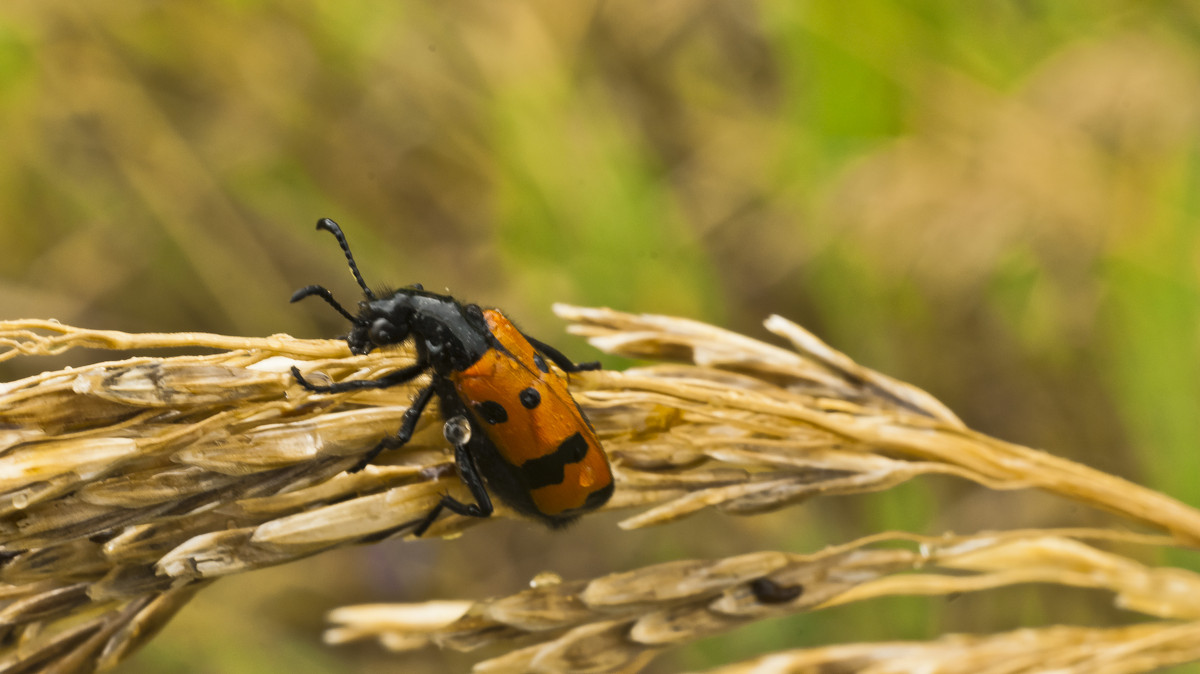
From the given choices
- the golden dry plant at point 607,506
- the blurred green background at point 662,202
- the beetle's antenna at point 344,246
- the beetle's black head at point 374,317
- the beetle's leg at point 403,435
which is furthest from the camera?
the blurred green background at point 662,202

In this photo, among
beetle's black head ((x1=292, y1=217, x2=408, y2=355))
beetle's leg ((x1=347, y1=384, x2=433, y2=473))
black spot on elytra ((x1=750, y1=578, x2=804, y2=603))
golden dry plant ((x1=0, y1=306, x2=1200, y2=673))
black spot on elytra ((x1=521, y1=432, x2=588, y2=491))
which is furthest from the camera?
beetle's black head ((x1=292, y1=217, x2=408, y2=355))

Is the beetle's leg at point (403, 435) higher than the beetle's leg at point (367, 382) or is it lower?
lower

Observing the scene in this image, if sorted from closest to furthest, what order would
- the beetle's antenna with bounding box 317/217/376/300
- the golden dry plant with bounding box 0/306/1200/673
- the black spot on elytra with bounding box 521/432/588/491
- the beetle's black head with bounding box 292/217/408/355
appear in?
the golden dry plant with bounding box 0/306/1200/673 < the black spot on elytra with bounding box 521/432/588/491 < the beetle's black head with bounding box 292/217/408/355 < the beetle's antenna with bounding box 317/217/376/300

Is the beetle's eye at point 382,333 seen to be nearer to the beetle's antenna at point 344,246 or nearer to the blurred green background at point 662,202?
the beetle's antenna at point 344,246

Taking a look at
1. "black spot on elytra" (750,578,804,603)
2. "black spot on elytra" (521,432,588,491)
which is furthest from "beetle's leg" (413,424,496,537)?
"black spot on elytra" (750,578,804,603)

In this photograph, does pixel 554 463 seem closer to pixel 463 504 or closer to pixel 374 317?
pixel 463 504

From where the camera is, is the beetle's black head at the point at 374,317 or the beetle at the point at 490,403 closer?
the beetle at the point at 490,403

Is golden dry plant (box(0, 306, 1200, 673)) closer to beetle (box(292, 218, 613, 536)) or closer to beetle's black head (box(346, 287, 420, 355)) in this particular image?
beetle (box(292, 218, 613, 536))

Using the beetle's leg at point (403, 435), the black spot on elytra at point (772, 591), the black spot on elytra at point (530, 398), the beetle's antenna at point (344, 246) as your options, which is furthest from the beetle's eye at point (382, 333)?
the black spot on elytra at point (772, 591)
